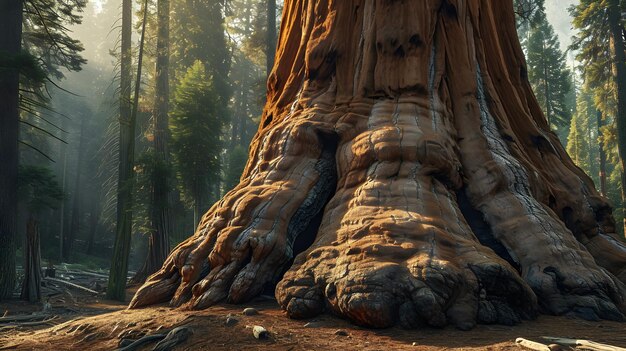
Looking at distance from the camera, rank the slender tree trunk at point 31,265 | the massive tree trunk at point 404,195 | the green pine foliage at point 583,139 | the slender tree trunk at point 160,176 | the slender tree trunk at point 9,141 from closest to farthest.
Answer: the massive tree trunk at point 404,195 < the slender tree trunk at point 31,265 < the slender tree trunk at point 9,141 < the slender tree trunk at point 160,176 < the green pine foliage at point 583,139

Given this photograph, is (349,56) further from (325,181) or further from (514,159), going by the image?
(514,159)

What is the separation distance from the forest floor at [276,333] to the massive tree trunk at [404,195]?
0.56 ft

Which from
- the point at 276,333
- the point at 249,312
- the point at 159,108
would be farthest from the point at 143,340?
the point at 159,108

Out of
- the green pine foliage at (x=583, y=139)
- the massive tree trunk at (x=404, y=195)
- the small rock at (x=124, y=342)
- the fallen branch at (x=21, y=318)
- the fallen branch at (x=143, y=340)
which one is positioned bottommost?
the fallen branch at (x=21, y=318)

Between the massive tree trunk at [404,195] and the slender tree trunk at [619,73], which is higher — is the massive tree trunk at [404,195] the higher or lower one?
the lower one

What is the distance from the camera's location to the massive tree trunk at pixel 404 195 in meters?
4.70

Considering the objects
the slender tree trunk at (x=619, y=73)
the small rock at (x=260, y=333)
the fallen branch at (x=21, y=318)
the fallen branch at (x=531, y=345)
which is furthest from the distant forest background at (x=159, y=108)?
the fallen branch at (x=531, y=345)

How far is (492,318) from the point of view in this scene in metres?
4.61

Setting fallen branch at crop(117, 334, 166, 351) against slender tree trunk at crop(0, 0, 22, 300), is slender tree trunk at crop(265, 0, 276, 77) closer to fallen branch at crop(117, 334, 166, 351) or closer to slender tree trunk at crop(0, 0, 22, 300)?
slender tree trunk at crop(0, 0, 22, 300)

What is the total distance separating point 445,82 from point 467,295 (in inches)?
153

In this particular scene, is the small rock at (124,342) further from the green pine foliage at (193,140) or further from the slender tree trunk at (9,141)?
the green pine foliage at (193,140)

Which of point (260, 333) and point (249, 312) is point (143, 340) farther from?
point (260, 333)

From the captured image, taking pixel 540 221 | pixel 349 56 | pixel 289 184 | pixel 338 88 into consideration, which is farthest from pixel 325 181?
pixel 540 221

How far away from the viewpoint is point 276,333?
425 centimetres
